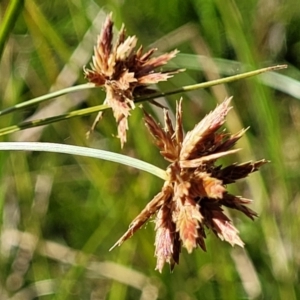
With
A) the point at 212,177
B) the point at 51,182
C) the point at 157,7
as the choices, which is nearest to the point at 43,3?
the point at 157,7

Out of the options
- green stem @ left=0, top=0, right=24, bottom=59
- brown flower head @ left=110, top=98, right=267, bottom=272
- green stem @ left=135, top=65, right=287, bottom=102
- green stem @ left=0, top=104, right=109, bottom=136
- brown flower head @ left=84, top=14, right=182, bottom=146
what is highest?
green stem @ left=0, top=0, right=24, bottom=59

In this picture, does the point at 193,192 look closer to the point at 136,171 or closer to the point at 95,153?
the point at 95,153

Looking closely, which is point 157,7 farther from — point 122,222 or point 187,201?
point 187,201

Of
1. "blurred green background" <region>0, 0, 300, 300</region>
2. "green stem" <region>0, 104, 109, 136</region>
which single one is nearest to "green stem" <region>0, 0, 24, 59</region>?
"green stem" <region>0, 104, 109, 136</region>

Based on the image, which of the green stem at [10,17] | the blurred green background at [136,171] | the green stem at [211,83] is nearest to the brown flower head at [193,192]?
the green stem at [211,83]

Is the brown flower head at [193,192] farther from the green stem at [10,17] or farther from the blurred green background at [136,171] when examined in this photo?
the blurred green background at [136,171]

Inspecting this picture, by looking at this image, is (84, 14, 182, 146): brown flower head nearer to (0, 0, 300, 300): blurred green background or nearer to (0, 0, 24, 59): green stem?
(0, 0, 24, 59): green stem
